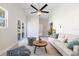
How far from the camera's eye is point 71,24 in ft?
15.2

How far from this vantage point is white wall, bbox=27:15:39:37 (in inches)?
182

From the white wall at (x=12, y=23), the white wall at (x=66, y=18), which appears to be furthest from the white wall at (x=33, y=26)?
the white wall at (x=66, y=18)

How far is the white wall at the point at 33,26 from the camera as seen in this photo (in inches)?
182

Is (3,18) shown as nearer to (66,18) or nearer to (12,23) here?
(12,23)

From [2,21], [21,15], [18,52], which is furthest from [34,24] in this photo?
[18,52]

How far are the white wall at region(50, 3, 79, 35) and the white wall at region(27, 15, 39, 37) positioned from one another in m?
0.69

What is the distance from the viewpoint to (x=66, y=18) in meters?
4.96

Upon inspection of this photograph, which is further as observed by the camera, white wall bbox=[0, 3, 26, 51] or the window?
white wall bbox=[0, 3, 26, 51]

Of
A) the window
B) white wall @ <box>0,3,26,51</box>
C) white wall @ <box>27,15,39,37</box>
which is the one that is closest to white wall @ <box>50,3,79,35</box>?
white wall @ <box>27,15,39,37</box>

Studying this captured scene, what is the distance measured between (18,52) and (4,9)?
1.72 meters

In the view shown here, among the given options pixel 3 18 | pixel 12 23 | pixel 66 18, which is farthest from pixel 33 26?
pixel 66 18

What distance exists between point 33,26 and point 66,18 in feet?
4.85

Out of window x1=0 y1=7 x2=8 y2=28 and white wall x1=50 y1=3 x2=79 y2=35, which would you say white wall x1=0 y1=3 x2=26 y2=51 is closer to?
window x1=0 y1=7 x2=8 y2=28

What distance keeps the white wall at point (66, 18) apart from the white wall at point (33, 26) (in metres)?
0.69
